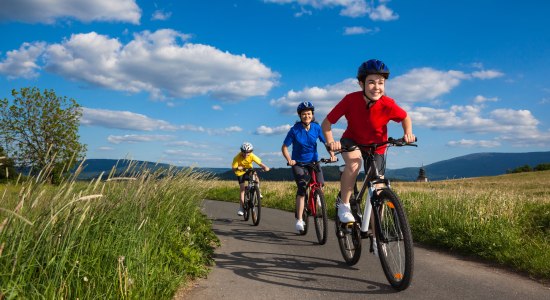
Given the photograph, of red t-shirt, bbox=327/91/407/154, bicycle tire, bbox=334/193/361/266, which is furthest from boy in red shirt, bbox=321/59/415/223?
bicycle tire, bbox=334/193/361/266

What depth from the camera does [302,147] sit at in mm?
8375

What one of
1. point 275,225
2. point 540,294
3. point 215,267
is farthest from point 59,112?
point 540,294

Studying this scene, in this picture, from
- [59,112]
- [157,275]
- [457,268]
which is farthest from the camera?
[59,112]

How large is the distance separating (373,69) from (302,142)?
10.8ft

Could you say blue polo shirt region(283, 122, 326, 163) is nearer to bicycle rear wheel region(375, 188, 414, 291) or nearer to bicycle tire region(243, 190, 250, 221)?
bicycle tire region(243, 190, 250, 221)

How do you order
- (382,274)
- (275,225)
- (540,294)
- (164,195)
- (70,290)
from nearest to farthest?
(70,290) → (540,294) → (382,274) → (164,195) → (275,225)

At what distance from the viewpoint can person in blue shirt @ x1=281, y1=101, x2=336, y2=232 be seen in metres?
8.22

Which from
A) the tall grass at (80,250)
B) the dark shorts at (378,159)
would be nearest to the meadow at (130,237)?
the tall grass at (80,250)

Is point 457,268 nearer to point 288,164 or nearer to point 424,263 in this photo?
point 424,263

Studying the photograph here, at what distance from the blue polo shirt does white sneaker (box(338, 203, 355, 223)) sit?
273 cm

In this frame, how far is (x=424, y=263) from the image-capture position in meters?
6.11

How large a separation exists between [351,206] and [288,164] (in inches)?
104

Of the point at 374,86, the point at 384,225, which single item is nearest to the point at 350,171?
the point at 384,225

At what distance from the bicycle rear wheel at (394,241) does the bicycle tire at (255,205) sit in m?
5.71
